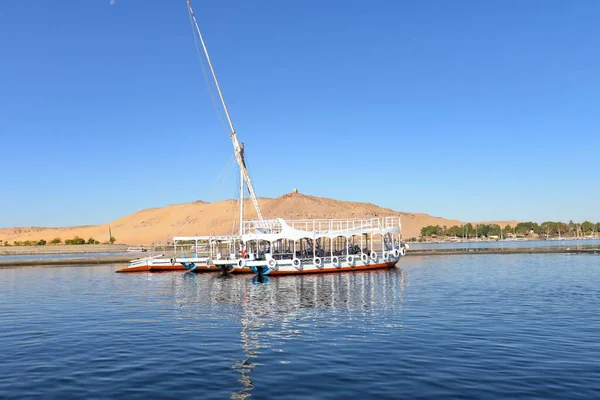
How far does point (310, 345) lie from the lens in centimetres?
2191

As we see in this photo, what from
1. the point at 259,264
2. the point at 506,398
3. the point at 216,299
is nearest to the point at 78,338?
the point at 216,299

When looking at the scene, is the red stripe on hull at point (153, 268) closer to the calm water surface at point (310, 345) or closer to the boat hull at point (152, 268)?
the boat hull at point (152, 268)

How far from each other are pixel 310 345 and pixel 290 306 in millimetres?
12864

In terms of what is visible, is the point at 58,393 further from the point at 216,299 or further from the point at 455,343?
the point at 216,299

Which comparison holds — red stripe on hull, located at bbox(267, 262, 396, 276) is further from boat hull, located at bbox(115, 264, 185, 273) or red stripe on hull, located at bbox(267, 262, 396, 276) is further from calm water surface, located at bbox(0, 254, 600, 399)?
calm water surface, located at bbox(0, 254, 600, 399)

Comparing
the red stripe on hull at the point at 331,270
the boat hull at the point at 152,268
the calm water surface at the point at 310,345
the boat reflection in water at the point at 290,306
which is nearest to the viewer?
the calm water surface at the point at 310,345

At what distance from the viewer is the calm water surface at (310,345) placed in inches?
632

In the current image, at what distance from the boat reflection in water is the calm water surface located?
5.4 inches

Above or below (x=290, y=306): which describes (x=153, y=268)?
above

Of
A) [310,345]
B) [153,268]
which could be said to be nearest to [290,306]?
[310,345]

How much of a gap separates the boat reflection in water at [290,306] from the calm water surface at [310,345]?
137 millimetres

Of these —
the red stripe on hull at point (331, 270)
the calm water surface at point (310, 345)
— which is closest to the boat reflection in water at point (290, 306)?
the calm water surface at point (310, 345)

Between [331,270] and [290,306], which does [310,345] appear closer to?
[290,306]

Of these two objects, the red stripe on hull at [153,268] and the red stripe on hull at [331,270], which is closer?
the red stripe on hull at [331,270]
